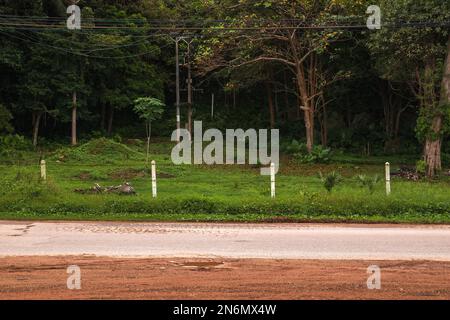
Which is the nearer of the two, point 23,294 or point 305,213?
point 23,294

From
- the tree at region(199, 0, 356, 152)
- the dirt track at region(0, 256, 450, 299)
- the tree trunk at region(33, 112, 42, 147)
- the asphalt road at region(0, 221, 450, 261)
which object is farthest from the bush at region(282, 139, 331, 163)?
the dirt track at region(0, 256, 450, 299)

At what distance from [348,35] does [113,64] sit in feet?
69.0

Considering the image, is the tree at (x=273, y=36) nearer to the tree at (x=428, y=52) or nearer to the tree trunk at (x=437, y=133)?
the tree at (x=428, y=52)

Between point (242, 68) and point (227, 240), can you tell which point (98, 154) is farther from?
point (227, 240)

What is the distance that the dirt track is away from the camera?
25.8 feet

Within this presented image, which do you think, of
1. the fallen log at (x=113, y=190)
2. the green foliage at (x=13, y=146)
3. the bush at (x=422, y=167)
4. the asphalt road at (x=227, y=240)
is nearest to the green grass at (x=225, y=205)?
the fallen log at (x=113, y=190)

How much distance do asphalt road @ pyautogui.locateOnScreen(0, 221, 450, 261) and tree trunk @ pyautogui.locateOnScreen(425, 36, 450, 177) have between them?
14.7 meters

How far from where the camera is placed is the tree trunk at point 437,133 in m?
27.3

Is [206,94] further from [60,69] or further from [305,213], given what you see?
[305,213]

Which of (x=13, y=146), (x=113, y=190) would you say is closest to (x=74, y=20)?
(x=13, y=146)

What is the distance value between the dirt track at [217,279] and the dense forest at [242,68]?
18.4 metres

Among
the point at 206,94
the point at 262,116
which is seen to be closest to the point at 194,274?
the point at 262,116

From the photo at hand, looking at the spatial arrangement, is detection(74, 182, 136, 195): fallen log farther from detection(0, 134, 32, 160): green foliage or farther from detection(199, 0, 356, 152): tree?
detection(0, 134, 32, 160): green foliage
